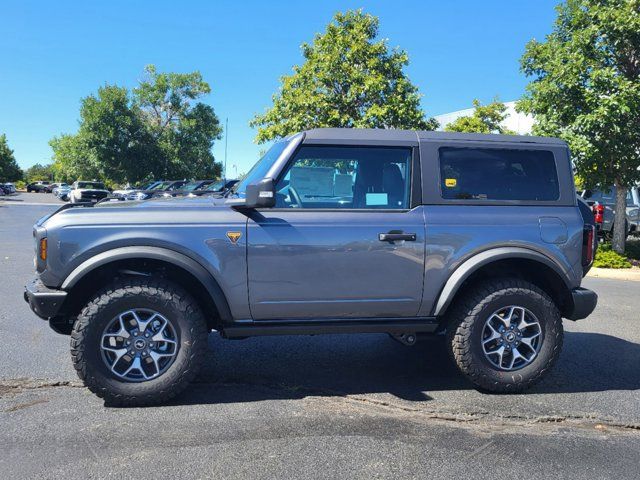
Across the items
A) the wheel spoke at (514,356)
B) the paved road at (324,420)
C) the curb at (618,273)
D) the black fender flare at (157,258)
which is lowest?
the curb at (618,273)

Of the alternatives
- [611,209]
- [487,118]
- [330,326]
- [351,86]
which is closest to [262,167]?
[330,326]

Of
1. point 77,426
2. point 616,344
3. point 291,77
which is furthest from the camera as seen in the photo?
point 291,77

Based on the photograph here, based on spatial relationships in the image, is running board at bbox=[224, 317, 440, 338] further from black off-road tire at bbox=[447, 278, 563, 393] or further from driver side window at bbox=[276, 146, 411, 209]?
driver side window at bbox=[276, 146, 411, 209]

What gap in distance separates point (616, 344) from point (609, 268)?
744cm

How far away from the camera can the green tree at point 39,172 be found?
129m

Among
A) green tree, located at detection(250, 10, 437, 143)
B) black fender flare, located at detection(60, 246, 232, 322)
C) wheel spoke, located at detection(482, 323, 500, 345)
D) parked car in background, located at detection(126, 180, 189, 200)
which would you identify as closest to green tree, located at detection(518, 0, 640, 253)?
green tree, located at detection(250, 10, 437, 143)

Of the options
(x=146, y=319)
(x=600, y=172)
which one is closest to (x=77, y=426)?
(x=146, y=319)

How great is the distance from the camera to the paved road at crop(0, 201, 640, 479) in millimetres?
3072

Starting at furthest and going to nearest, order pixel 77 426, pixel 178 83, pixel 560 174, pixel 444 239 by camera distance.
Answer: pixel 178 83, pixel 560 174, pixel 444 239, pixel 77 426

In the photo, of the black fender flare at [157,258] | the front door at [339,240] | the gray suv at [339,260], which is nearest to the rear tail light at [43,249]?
the gray suv at [339,260]

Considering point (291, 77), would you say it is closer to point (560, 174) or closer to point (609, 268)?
point (609, 268)

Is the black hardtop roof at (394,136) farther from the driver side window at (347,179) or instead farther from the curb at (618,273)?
the curb at (618,273)

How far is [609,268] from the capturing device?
12.4m

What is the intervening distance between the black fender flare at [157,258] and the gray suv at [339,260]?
1cm
